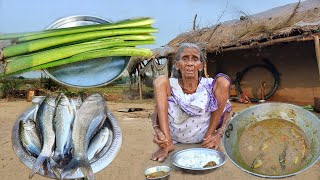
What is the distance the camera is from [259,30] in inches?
387

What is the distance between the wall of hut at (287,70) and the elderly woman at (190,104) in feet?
23.5

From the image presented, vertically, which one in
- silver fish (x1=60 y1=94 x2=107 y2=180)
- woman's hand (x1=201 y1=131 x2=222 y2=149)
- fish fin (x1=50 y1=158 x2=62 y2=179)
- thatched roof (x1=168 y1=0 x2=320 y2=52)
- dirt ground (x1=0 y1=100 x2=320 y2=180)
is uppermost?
thatched roof (x1=168 y1=0 x2=320 y2=52)

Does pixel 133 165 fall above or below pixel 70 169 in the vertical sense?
below

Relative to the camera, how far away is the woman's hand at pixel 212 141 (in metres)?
2.50

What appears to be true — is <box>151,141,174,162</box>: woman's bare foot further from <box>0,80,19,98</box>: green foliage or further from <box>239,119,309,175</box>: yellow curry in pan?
<box>0,80,19,98</box>: green foliage

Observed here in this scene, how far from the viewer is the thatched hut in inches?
345

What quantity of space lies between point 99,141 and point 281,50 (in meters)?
9.11

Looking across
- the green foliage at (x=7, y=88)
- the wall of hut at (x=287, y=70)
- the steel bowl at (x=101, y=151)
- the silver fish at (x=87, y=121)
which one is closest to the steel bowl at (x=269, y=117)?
the steel bowl at (x=101, y=151)

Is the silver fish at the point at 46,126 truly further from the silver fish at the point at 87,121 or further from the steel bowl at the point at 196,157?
the steel bowl at the point at 196,157

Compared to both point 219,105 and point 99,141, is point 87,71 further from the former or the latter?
point 219,105

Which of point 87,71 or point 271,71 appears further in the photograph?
point 271,71

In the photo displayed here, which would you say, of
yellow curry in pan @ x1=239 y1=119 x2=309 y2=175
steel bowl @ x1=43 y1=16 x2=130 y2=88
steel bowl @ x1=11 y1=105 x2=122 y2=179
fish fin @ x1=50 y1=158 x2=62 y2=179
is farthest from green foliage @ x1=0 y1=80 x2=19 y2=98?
yellow curry in pan @ x1=239 y1=119 x2=309 y2=175

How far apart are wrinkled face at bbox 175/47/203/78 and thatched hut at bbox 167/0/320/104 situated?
6.34 meters

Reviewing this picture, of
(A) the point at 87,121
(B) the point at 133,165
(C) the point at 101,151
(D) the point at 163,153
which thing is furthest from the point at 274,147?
(B) the point at 133,165
